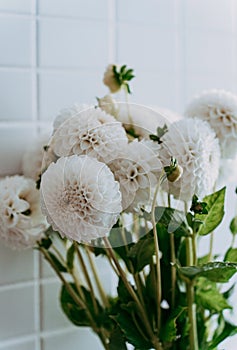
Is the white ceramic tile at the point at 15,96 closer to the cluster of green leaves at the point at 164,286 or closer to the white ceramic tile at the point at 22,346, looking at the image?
the cluster of green leaves at the point at 164,286

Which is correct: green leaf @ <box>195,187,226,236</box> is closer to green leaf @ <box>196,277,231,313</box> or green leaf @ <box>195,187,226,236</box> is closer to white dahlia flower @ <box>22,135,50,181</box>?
green leaf @ <box>196,277,231,313</box>

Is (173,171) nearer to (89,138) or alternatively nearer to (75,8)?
(89,138)

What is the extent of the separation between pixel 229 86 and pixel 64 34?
0.33 meters

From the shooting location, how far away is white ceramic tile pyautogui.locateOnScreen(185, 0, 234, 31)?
1.05 metres

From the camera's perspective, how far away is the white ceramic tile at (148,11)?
0.98 m

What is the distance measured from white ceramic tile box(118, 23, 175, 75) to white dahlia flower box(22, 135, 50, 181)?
0.20 m

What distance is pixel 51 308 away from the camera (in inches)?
36.4

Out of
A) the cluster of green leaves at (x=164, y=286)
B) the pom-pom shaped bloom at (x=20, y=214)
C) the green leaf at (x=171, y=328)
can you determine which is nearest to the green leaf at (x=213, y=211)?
the cluster of green leaves at (x=164, y=286)

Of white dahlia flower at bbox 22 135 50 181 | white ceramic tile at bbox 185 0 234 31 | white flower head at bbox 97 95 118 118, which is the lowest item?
white dahlia flower at bbox 22 135 50 181

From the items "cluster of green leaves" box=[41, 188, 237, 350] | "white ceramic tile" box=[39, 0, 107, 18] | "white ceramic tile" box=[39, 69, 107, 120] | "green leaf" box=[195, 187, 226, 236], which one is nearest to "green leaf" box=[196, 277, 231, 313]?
"cluster of green leaves" box=[41, 188, 237, 350]

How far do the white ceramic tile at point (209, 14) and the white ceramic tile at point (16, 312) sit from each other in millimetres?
508

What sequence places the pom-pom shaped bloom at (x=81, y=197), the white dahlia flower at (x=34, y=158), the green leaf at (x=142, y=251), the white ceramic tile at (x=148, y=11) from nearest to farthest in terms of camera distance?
1. the pom-pom shaped bloom at (x=81, y=197)
2. the green leaf at (x=142, y=251)
3. the white dahlia flower at (x=34, y=158)
4. the white ceramic tile at (x=148, y=11)

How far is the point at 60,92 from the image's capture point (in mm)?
919

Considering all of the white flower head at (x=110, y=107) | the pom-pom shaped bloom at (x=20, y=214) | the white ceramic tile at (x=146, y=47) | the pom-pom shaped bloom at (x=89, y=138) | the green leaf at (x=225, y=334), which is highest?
the white ceramic tile at (x=146, y=47)
